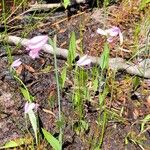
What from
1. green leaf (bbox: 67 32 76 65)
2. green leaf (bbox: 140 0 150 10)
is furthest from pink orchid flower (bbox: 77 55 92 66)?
green leaf (bbox: 140 0 150 10)

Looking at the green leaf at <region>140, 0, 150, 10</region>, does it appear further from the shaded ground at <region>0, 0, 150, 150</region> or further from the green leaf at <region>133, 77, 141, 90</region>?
the green leaf at <region>133, 77, 141, 90</region>

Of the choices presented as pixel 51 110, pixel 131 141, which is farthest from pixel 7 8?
pixel 131 141

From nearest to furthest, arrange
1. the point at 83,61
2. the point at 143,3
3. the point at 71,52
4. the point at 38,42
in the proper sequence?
the point at 38,42 → the point at 83,61 → the point at 71,52 → the point at 143,3

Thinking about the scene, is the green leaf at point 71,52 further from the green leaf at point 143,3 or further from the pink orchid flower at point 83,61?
the green leaf at point 143,3

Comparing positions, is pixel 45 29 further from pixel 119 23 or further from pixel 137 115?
pixel 137 115

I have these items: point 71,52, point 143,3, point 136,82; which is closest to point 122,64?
point 136,82

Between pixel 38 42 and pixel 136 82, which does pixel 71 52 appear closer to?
pixel 136 82

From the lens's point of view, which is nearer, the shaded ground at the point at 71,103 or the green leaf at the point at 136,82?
the shaded ground at the point at 71,103

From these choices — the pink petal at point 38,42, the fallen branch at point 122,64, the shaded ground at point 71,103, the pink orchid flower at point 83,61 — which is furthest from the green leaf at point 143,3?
the pink petal at point 38,42
